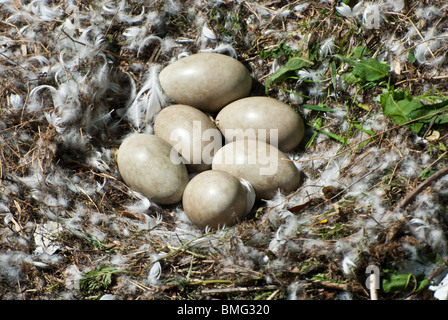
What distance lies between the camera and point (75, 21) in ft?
7.82

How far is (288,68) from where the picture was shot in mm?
Answer: 2359

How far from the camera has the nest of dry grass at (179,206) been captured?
1731 millimetres

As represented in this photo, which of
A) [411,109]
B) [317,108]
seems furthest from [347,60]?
[411,109]

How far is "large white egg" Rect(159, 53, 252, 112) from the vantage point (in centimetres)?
232

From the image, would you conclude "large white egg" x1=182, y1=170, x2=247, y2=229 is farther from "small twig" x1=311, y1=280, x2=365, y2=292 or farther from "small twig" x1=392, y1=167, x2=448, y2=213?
"small twig" x1=392, y1=167, x2=448, y2=213

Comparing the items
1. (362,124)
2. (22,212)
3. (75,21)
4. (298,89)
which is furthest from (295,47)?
(22,212)

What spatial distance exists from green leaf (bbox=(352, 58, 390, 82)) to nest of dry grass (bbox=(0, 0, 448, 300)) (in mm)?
77

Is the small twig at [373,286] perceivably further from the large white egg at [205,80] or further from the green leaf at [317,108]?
the large white egg at [205,80]

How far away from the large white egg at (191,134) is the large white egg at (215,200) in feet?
0.65

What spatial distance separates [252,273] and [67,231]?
2.67 ft

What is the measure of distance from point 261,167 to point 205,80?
0.54 meters

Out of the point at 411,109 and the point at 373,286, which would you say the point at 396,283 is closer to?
the point at 373,286

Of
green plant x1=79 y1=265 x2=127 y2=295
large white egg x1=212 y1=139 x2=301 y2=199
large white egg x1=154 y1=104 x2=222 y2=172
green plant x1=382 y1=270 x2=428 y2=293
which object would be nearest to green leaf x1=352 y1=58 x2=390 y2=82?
large white egg x1=212 y1=139 x2=301 y2=199

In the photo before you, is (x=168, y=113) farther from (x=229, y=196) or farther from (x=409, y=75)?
(x=409, y=75)
